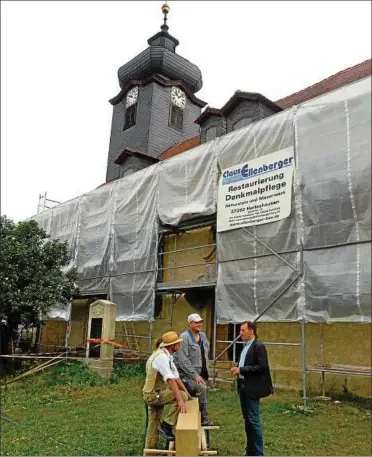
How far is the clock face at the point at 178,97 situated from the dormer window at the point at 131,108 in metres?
1.67

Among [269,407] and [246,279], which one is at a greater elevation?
[246,279]

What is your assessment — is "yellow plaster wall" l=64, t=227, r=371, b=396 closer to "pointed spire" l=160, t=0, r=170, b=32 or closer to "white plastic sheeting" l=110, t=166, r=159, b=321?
"white plastic sheeting" l=110, t=166, r=159, b=321

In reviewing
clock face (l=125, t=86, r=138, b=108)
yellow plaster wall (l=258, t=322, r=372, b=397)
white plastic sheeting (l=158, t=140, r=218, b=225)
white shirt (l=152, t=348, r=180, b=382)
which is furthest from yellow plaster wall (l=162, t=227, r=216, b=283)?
clock face (l=125, t=86, r=138, b=108)

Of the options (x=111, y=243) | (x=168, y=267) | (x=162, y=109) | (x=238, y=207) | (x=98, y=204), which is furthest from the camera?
(x=162, y=109)

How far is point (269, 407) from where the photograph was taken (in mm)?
8312

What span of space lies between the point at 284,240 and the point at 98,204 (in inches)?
331

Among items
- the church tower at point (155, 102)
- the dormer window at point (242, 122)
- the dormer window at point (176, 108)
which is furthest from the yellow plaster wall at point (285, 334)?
the dormer window at point (176, 108)

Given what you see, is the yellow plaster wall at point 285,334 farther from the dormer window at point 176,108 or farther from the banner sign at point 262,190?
the dormer window at point 176,108

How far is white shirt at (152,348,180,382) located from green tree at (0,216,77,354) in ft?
31.8

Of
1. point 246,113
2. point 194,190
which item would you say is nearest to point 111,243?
point 194,190

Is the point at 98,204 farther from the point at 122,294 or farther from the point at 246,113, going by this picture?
the point at 246,113

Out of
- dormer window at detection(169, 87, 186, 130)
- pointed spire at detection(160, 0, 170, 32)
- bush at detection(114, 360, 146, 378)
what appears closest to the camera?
bush at detection(114, 360, 146, 378)

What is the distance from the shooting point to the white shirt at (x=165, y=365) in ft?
15.0

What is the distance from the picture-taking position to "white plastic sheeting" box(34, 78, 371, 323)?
3.61 meters
